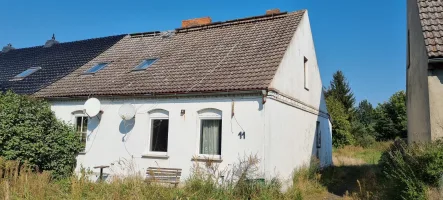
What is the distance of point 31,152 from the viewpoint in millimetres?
11695

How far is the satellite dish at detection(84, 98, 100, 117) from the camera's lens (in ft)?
40.2

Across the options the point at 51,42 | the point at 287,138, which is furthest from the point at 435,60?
the point at 51,42

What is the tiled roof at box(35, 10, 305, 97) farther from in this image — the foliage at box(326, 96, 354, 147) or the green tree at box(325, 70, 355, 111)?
the green tree at box(325, 70, 355, 111)

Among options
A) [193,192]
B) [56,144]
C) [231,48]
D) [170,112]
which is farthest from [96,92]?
[193,192]

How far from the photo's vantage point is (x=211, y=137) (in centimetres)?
1091

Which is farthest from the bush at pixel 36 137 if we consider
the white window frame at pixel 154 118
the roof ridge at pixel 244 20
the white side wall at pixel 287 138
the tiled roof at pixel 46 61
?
the white side wall at pixel 287 138

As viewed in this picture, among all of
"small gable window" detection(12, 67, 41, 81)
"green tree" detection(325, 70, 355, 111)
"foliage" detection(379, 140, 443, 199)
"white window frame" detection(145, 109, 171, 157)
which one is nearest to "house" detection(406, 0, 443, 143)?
"foliage" detection(379, 140, 443, 199)

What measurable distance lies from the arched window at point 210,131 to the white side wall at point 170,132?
18cm

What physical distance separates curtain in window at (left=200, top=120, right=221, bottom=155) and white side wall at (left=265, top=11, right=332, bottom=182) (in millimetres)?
1710

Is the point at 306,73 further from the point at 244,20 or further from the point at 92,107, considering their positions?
the point at 92,107

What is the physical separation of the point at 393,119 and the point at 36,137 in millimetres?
35511

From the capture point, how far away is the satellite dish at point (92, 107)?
40.2 feet

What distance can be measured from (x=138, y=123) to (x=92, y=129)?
230cm

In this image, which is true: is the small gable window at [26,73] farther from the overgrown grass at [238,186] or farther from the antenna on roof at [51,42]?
the overgrown grass at [238,186]
